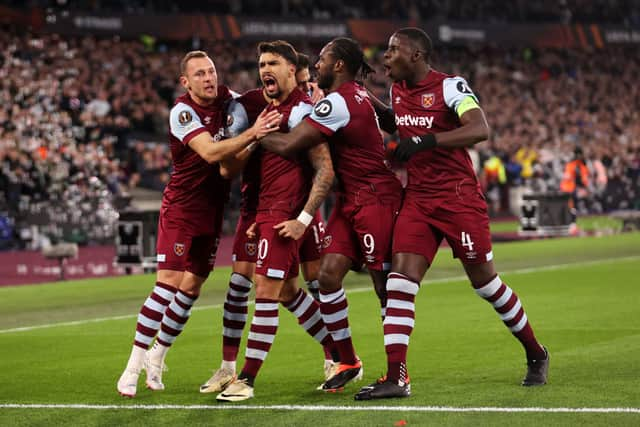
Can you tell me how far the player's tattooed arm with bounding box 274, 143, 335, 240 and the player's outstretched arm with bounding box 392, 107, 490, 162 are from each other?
1.74 feet

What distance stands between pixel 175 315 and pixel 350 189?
5.29ft

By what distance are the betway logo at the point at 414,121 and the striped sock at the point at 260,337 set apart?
1.48m

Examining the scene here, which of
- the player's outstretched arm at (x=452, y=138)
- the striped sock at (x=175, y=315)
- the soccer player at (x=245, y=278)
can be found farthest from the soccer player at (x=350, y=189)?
the striped sock at (x=175, y=315)

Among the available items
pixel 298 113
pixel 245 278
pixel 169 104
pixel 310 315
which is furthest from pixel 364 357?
pixel 169 104

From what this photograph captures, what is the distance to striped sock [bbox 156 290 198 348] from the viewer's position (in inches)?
333

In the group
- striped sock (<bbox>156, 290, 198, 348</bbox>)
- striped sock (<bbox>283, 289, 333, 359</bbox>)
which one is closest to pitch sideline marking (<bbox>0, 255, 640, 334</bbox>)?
striped sock (<bbox>156, 290, 198, 348</bbox>)

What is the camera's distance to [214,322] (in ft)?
41.5

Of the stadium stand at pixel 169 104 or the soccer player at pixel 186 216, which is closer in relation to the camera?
the soccer player at pixel 186 216

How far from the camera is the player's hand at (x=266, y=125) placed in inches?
303

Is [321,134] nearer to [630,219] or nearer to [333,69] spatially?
[333,69]

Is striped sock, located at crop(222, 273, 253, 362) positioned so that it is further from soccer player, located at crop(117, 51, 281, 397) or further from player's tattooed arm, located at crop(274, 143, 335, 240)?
player's tattooed arm, located at crop(274, 143, 335, 240)

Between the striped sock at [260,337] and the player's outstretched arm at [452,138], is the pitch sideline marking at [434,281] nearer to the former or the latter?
the striped sock at [260,337]

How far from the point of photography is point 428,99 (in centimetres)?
773

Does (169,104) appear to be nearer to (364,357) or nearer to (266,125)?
(364,357)
